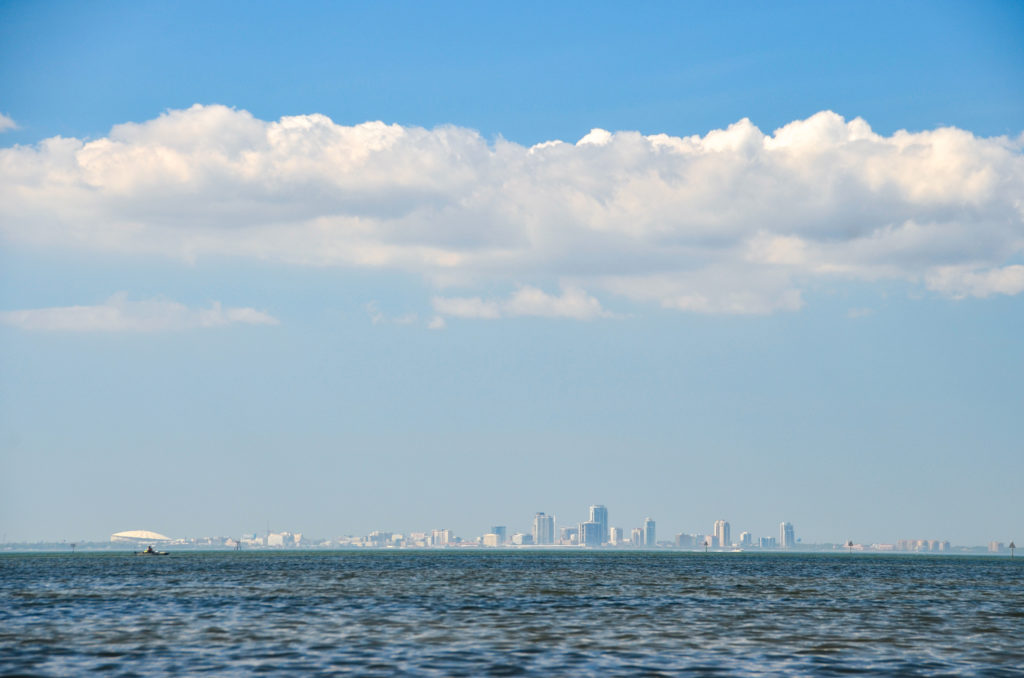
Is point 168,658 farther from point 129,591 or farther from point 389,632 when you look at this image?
point 129,591

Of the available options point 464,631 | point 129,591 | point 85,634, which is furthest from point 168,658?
point 129,591

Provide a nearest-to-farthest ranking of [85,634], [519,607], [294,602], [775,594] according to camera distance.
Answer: [85,634] → [519,607] → [294,602] → [775,594]

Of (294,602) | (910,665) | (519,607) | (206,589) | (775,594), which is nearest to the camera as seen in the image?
(910,665)

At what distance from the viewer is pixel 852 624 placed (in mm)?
55000

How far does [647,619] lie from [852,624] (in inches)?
422

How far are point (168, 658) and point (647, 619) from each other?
26751 millimetres

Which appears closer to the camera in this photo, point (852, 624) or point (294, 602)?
point (852, 624)

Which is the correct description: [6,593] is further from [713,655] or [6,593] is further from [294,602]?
[713,655]

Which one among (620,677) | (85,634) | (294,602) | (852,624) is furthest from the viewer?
(294,602)

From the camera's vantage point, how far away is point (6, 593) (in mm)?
84250

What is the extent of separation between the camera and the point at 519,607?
65.1 meters

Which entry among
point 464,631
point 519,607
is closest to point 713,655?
point 464,631

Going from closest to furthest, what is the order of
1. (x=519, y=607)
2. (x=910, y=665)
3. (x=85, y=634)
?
(x=910, y=665)
(x=85, y=634)
(x=519, y=607)

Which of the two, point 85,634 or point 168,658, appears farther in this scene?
point 85,634
